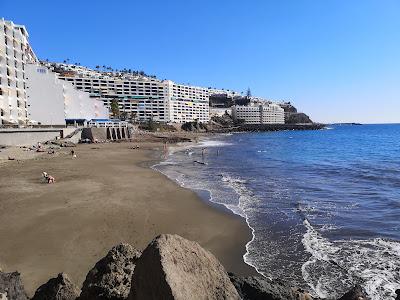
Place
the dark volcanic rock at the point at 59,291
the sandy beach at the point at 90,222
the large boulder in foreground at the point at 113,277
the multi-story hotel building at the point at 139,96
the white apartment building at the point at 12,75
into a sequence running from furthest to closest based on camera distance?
1. the multi-story hotel building at the point at 139,96
2. the white apartment building at the point at 12,75
3. the sandy beach at the point at 90,222
4. the dark volcanic rock at the point at 59,291
5. the large boulder in foreground at the point at 113,277

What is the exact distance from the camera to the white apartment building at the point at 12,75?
57.6 meters

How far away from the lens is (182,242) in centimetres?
483

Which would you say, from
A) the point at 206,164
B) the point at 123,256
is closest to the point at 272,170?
the point at 206,164

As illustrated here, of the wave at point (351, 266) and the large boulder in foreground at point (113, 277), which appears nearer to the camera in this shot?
the large boulder in foreground at point (113, 277)

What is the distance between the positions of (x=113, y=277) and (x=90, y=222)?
9.30m

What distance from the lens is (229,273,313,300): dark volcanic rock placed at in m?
6.43

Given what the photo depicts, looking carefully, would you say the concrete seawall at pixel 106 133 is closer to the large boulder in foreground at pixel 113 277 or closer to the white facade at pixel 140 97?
the white facade at pixel 140 97

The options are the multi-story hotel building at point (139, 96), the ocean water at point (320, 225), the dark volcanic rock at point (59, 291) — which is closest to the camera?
the dark volcanic rock at point (59, 291)

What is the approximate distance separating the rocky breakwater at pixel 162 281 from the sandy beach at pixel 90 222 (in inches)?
133

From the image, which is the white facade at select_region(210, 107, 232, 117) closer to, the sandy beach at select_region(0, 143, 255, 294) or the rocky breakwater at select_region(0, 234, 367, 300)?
the sandy beach at select_region(0, 143, 255, 294)

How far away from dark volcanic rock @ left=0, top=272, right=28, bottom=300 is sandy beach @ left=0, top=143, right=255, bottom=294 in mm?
2881

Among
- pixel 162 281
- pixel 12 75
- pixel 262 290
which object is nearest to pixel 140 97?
pixel 12 75

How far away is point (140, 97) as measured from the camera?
154 metres

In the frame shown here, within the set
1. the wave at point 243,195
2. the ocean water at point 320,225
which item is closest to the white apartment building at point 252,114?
the ocean water at point 320,225
